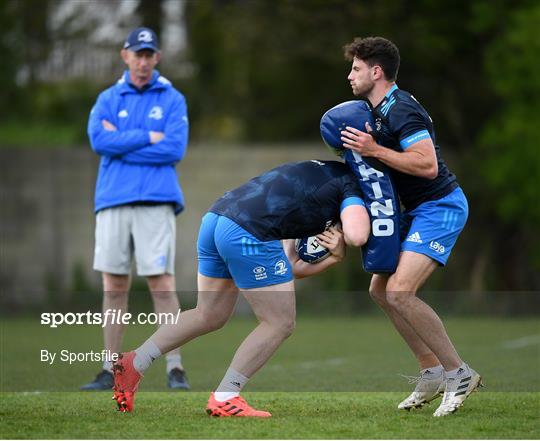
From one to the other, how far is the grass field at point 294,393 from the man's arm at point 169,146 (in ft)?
5.91

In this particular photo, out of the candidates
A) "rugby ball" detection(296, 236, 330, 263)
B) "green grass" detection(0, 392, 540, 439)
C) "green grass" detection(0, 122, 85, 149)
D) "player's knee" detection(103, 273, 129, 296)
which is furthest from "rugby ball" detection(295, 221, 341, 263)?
"green grass" detection(0, 122, 85, 149)

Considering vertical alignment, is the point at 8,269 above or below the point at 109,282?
below

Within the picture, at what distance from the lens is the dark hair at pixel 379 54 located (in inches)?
266

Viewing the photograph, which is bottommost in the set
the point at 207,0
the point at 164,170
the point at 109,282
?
the point at 109,282

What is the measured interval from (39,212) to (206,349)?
29.0ft

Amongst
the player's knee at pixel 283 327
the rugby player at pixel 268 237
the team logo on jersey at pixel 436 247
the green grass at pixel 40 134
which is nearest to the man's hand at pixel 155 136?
the rugby player at pixel 268 237

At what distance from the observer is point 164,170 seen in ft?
29.5

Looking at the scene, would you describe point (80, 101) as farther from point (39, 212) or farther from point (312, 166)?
point (312, 166)

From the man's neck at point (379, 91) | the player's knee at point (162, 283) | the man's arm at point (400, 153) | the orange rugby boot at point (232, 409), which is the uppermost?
the man's neck at point (379, 91)

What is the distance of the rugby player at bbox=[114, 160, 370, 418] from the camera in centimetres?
641

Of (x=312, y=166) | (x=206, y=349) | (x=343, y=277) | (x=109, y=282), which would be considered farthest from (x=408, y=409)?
(x=343, y=277)

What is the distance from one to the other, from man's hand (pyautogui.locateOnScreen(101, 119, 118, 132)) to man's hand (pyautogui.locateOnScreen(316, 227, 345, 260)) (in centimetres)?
297

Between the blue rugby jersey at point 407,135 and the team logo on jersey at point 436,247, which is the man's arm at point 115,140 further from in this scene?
the team logo on jersey at point 436,247

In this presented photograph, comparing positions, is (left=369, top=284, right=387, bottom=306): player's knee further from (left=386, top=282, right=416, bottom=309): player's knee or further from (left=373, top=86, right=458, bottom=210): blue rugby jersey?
(left=373, top=86, right=458, bottom=210): blue rugby jersey
